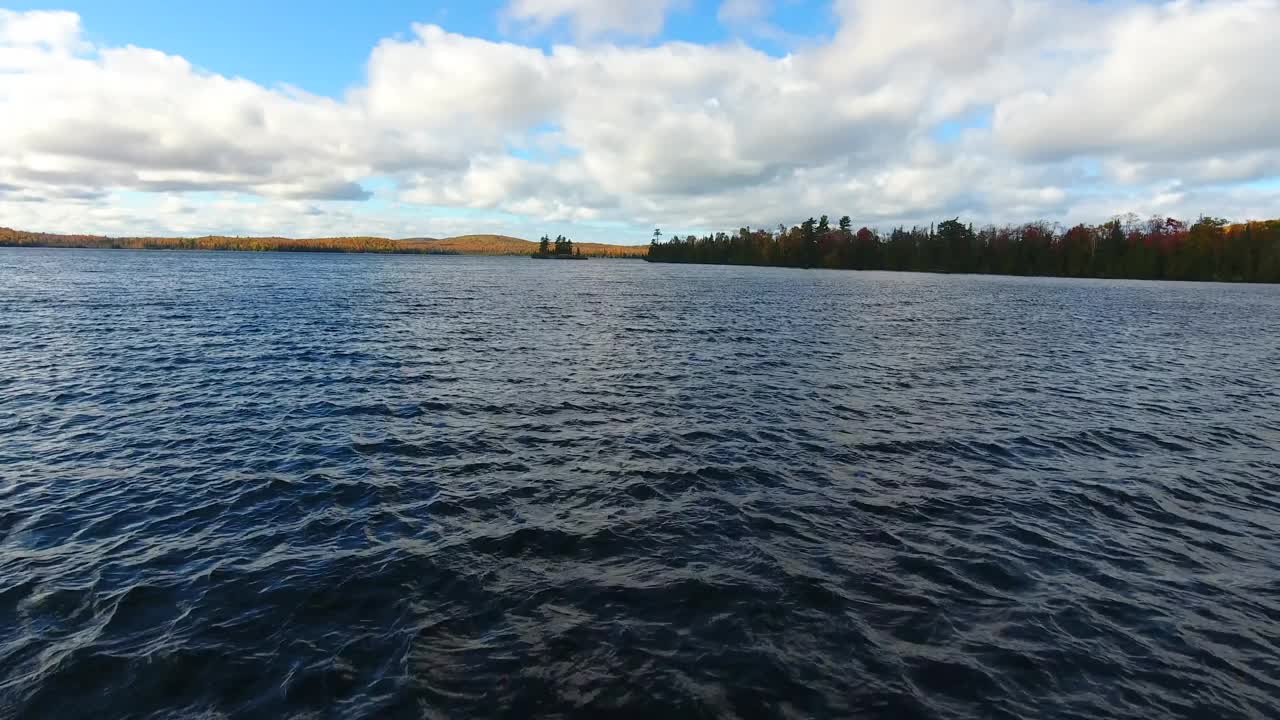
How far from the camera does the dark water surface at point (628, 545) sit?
1123cm

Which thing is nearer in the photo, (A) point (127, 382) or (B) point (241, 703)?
(B) point (241, 703)

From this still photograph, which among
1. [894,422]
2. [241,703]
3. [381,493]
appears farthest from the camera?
[894,422]

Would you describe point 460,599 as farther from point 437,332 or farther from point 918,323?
point 918,323

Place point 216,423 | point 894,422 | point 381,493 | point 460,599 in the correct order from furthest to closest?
point 894,422 → point 216,423 → point 381,493 → point 460,599

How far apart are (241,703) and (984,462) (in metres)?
23.9

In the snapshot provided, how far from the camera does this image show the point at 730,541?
54.8 feet

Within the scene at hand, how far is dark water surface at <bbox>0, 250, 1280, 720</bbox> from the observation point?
1123cm

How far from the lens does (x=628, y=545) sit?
16406 millimetres

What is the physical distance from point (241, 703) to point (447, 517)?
7.42 m

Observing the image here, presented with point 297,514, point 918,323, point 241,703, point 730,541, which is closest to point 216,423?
point 297,514

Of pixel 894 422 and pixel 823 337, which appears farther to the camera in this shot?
pixel 823 337

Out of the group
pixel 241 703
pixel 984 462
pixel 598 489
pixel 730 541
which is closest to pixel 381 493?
pixel 598 489

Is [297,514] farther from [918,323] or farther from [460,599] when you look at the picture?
[918,323]

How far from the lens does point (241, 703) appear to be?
10.6m
